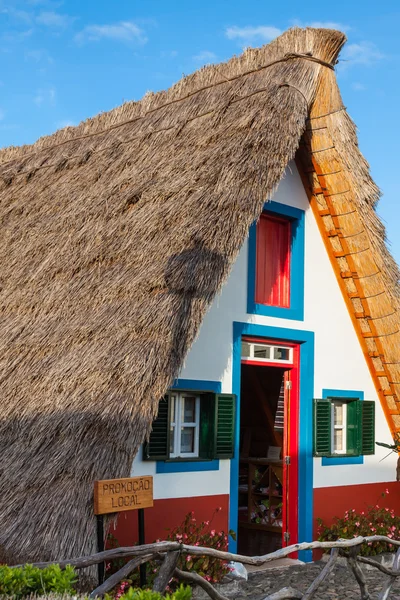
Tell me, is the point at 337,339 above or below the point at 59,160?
below

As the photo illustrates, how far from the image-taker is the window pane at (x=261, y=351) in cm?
822

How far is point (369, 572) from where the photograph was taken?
8.09 m

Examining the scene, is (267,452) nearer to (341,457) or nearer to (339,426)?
(339,426)

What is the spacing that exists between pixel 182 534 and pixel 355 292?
3.90 meters

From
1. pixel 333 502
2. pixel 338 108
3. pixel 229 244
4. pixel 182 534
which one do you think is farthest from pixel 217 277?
pixel 333 502

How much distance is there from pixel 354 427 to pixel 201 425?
8.34 feet

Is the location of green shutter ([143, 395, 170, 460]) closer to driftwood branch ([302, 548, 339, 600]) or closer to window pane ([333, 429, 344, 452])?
driftwood branch ([302, 548, 339, 600])

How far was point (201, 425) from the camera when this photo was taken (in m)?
7.52

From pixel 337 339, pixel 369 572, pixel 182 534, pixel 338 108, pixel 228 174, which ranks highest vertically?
pixel 338 108

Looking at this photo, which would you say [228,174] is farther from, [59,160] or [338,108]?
[59,160]

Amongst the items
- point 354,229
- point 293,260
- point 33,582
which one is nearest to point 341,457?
point 293,260

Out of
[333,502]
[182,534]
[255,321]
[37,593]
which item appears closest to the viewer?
[37,593]

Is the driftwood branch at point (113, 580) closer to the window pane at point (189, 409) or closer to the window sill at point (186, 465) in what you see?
the window sill at point (186, 465)

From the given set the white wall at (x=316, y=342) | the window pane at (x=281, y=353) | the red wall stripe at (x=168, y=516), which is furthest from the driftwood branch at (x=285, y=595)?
the window pane at (x=281, y=353)
